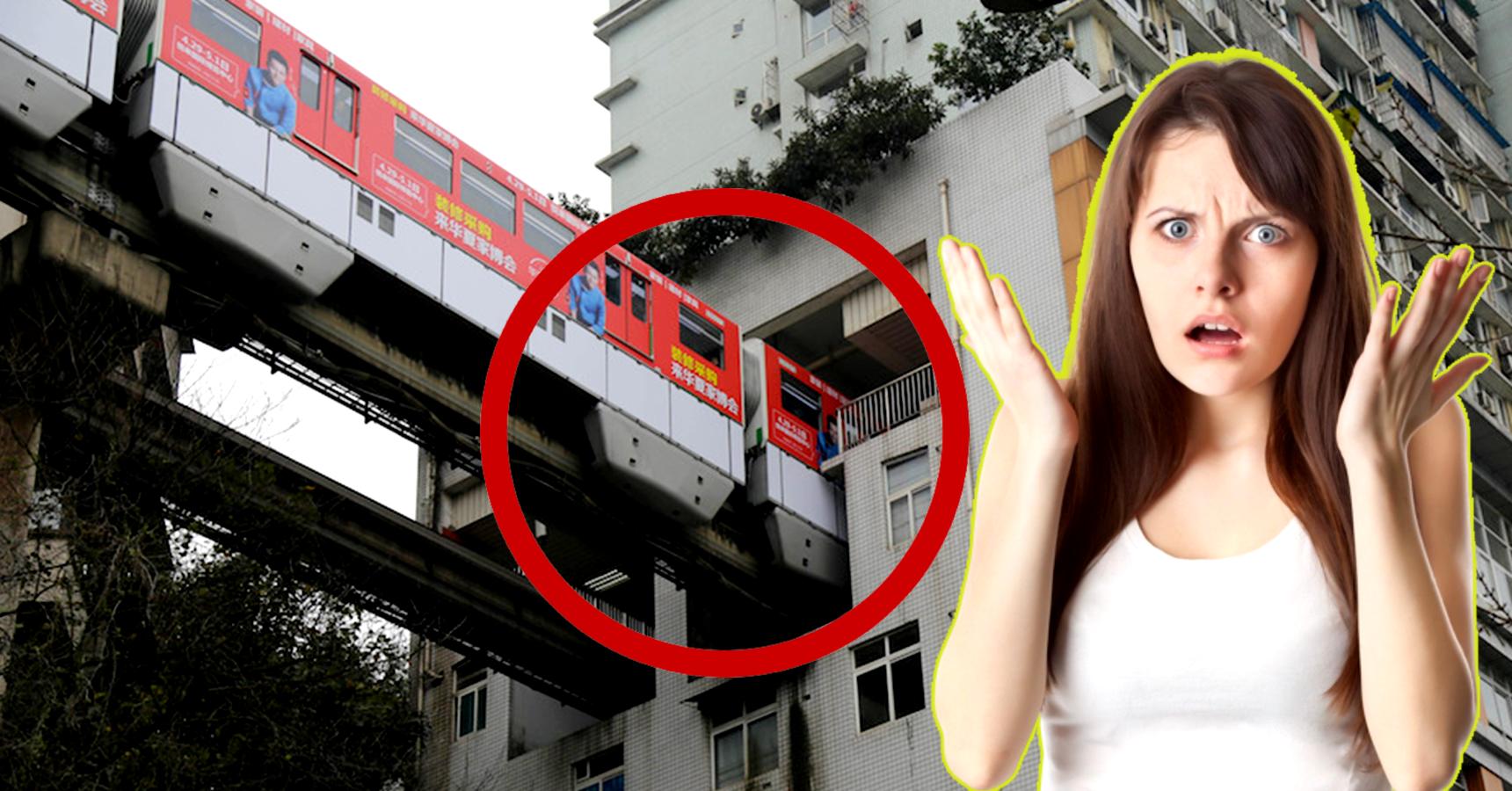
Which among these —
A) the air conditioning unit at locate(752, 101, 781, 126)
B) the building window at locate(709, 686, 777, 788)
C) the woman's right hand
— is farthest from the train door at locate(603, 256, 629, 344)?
the woman's right hand

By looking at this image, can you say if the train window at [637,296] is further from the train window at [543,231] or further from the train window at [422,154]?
the train window at [422,154]

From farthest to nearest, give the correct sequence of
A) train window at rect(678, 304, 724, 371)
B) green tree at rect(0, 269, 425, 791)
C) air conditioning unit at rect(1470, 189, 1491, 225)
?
1. air conditioning unit at rect(1470, 189, 1491, 225)
2. train window at rect(678, 304, 724, 371)
3. green tree at rect(0, 269, 425, 791)

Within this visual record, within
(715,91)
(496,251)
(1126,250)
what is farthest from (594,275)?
(1126,250)

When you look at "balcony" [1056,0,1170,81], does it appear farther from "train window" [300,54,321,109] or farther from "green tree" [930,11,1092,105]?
"train window" [300,54,321,109]

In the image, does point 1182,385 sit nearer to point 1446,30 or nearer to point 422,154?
point 422,154

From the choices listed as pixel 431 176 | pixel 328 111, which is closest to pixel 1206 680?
pixel 328 111

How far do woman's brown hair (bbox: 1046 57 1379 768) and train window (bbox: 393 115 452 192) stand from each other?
18801 mm

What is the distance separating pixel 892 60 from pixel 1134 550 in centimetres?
2962

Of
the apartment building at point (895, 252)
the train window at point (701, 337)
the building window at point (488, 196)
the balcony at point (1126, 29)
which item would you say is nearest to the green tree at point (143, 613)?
the building window at point (488, 196)

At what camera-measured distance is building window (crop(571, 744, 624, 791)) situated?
2848cm

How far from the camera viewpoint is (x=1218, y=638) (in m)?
3.99

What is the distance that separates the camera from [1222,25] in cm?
3409

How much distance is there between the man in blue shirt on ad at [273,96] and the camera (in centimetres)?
2089

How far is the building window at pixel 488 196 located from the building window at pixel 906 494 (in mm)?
6567
